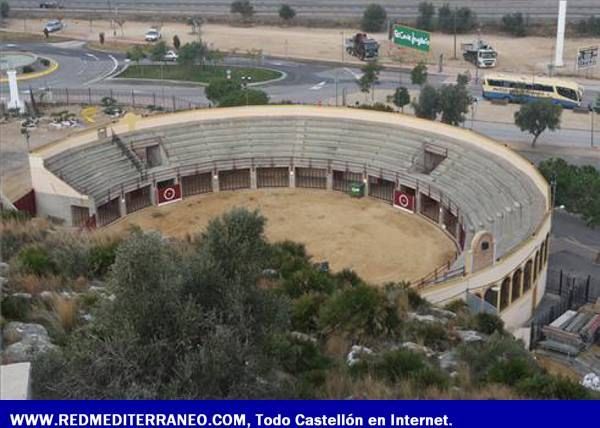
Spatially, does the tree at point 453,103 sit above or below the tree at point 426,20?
below

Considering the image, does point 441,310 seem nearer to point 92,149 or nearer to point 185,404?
point 185,404

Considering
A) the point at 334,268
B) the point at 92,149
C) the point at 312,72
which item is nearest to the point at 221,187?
the point at 92,149

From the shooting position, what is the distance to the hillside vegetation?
56.1 ft

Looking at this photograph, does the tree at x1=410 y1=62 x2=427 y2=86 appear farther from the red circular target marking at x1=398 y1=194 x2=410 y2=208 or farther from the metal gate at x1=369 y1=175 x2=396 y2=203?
the red circular target marking at x1=398 y1=194 x2=410 y2=208

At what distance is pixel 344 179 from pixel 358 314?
33.8 metres

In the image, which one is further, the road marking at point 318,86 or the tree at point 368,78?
the road marking at point 318,86

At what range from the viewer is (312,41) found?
118562mm

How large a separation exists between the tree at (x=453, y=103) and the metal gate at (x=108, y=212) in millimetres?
30441

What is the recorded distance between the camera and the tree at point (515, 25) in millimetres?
120062

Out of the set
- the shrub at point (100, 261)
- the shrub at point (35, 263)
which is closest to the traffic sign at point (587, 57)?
the shrub at point (100, 261)

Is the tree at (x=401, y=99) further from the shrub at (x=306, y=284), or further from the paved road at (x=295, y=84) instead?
the shrub at (x=306, y=284)

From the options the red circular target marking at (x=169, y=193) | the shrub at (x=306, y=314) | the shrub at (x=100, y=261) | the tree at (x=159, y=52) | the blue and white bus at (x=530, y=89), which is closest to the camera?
the shrub at (x=306, y=314)

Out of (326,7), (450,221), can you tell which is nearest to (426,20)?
(326,7)
